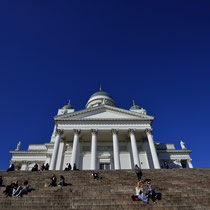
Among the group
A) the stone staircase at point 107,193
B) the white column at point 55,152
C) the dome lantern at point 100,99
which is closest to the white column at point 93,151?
the white column at point 55,152

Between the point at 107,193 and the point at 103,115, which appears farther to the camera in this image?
the point at 103,115

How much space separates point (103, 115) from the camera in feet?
95.1

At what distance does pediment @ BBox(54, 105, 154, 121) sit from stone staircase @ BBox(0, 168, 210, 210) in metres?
12.9

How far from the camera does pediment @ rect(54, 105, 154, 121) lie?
2784 cm

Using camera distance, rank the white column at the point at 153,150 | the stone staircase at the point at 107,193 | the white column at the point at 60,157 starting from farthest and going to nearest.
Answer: the white column at the point at 60,157 < the white column at the point at 153,150 < the stone staircase at the point at 107,193

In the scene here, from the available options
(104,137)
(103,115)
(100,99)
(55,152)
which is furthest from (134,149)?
(100,99)

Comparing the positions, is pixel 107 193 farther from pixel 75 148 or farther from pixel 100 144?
pixel 100 144

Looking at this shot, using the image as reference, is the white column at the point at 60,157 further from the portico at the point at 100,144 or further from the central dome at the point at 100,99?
the central dome at the point at 100,99

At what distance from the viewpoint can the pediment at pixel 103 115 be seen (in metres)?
27.8

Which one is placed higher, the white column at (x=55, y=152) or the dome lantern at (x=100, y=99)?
the dome lantern at (x=100, y=99)

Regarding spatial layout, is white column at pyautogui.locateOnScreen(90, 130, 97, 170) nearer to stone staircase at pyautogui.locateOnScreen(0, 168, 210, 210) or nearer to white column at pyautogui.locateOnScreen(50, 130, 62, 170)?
white column at pyautogui.locateOnScreen(50, 130, 62, 170)

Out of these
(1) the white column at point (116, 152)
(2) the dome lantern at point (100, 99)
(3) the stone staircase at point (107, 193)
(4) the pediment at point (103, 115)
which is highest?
(2) the dome lantern at point (100, 99)

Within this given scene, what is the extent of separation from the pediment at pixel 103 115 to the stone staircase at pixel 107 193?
508 inches

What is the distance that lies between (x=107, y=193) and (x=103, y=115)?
61.1 ft
